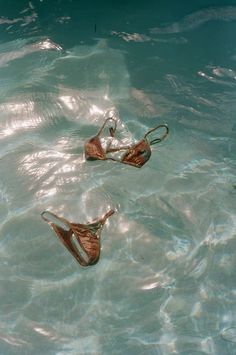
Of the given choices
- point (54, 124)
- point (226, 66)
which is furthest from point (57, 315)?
point (226, 66)

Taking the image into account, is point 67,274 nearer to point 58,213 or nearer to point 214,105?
point 58,213

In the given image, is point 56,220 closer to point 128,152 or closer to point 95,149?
point 95,149

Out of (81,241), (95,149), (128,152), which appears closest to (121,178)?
(128,152)

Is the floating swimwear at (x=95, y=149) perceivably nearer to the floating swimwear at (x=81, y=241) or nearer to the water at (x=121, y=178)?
the water at (x=121, y=178)

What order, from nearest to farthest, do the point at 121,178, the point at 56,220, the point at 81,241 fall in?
the point at 81,241
the point at 56,220
the point at 121,178

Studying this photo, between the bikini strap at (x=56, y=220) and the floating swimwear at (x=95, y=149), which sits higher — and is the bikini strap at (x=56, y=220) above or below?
below

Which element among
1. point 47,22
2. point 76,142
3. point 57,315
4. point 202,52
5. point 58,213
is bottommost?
point 57,315

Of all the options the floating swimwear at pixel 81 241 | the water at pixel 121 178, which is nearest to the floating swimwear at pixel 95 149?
the water at pixel 121 178

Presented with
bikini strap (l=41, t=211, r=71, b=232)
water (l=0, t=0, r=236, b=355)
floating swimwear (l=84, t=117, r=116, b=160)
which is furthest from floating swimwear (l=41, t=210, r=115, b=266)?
floating swimwear (l=84, t=117, r=116, b=160)
